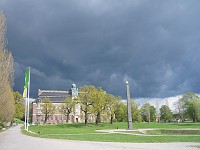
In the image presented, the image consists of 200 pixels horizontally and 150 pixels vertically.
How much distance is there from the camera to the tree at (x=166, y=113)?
5153 inches

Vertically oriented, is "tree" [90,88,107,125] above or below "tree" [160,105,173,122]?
above

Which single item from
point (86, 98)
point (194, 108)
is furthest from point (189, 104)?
point (86, 98)

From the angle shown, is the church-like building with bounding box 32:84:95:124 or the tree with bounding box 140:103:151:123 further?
the tree with bounding box 140:103:151:123

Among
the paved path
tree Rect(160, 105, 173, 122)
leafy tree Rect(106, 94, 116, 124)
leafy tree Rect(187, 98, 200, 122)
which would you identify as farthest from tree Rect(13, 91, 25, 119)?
tree Rect(160, 105, 173, 122)

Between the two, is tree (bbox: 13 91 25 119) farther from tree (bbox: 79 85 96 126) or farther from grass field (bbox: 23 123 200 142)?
grass field (bbox: 23 123 200 142)

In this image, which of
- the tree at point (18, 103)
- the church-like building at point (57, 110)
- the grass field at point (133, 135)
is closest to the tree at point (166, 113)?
the church-like building at point (57, 110)

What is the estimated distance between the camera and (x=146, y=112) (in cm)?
12850

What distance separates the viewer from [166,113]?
132125mm

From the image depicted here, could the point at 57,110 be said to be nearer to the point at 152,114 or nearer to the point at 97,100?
the point at 97,100

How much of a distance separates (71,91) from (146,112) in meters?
42.5

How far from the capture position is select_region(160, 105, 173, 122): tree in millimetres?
130875

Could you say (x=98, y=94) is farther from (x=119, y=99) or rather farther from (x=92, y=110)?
(x=119, y=99)

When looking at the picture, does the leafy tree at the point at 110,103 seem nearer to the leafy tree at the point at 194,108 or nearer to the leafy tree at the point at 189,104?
the leafy tree at the point at 194,108

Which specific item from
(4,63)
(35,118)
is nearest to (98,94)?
(4,63)
